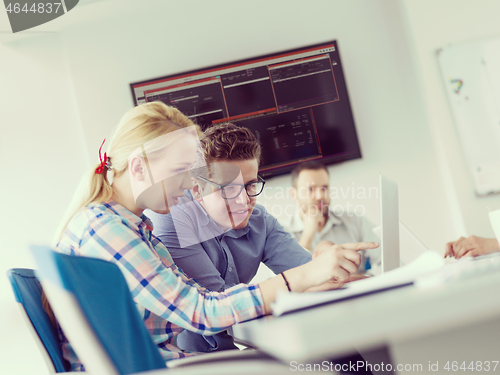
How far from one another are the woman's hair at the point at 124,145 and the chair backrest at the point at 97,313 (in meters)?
0.42

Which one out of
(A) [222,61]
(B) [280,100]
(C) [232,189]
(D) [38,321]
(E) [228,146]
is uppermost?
(A) [222,61]

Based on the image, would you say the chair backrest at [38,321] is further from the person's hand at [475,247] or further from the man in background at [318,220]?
the man in background at [318,220]

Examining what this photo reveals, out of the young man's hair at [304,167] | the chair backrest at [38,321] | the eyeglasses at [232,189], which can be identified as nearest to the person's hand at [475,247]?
the eyeglasses at [232,189]

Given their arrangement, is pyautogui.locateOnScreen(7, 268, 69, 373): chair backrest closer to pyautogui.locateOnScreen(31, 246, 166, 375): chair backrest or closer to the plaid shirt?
the plaid shirt

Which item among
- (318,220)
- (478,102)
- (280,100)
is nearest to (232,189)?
(318,220)

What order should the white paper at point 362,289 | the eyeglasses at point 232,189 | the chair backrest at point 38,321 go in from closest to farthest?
the white paper at point 362,289, the chair backrest at point 38,321, the eyeglasses at point 232,189

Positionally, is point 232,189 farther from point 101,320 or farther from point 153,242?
point 101,320

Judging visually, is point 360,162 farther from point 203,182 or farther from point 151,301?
point 151,301

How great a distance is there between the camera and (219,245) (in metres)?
1.25

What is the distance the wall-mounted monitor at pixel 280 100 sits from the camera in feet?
8.95

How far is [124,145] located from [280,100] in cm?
184

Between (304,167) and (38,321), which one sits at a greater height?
(304,167)

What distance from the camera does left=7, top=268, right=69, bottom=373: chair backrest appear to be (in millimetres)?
748

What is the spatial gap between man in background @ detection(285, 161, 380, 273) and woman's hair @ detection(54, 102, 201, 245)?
1.41 m
